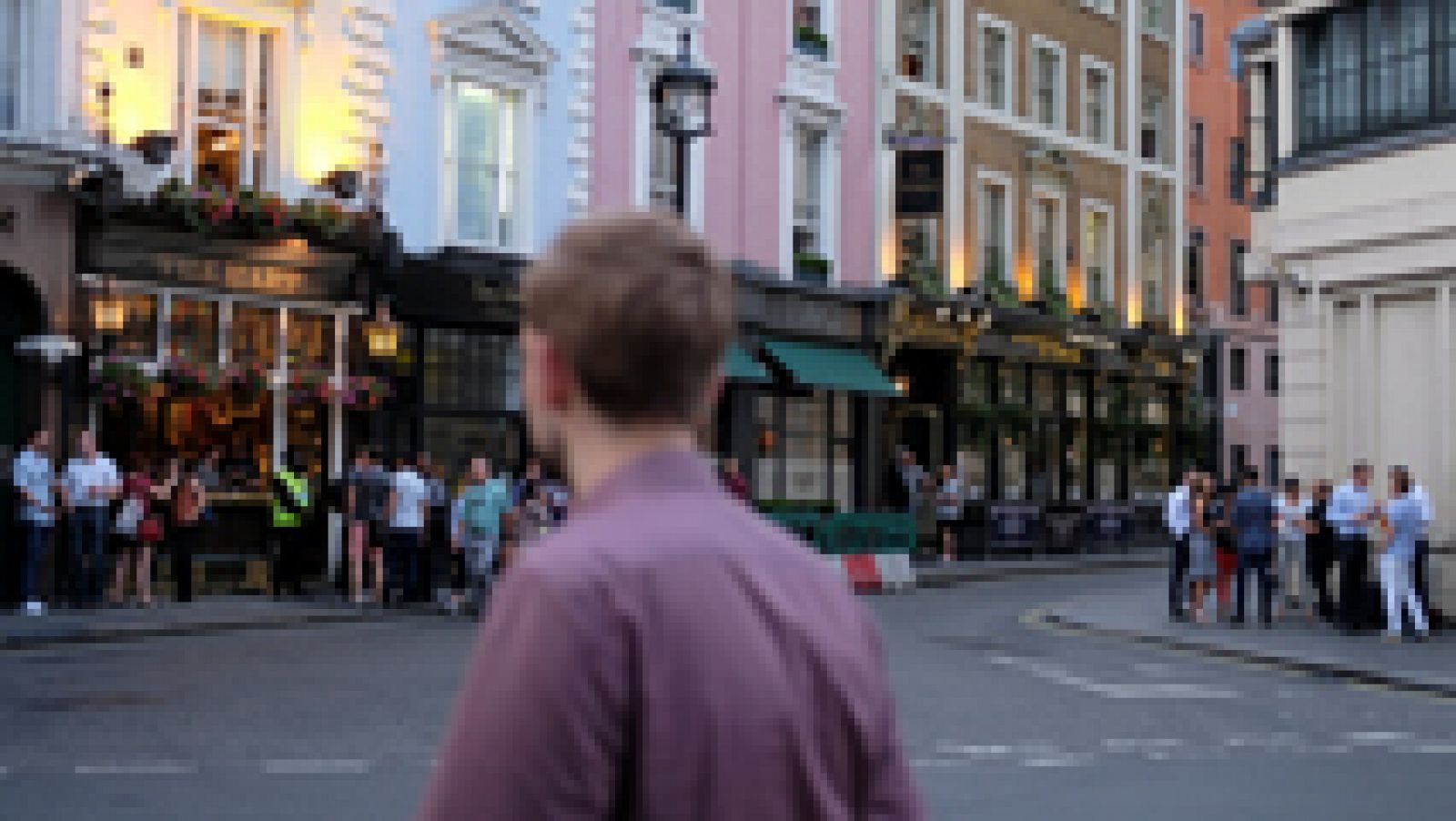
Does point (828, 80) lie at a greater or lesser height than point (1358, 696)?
greater

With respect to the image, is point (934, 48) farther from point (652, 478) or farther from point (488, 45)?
point (652, 478)

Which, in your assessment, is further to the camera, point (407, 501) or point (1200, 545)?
point (1200, 545)

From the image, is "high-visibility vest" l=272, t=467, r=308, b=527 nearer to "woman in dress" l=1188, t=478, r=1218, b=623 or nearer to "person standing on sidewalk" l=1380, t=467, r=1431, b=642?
"woman in dress" l=1188, t=478, r=1218, b=623

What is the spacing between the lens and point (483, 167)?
25172 millimetres

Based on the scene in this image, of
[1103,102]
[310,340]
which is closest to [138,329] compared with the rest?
[310,340]

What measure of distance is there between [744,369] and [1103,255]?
1410 centimetres

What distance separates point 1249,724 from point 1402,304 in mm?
9983

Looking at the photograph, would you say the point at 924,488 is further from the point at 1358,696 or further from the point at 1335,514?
the point at 1358,696

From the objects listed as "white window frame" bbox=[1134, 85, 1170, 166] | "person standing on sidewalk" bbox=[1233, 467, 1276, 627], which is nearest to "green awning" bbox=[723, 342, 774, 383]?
"person standing on sidewalk" bbox=[1233, 467, 1276, 627]

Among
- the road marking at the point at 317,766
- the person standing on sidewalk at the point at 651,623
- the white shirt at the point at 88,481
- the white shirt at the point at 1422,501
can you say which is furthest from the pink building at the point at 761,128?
the person standing on sidewalk at the point at 651,623

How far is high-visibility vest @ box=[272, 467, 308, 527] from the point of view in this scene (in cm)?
2075

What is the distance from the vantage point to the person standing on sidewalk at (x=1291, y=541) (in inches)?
832

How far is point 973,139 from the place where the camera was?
35.0 m

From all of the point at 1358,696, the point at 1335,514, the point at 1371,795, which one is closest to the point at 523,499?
the point at 1335,514
